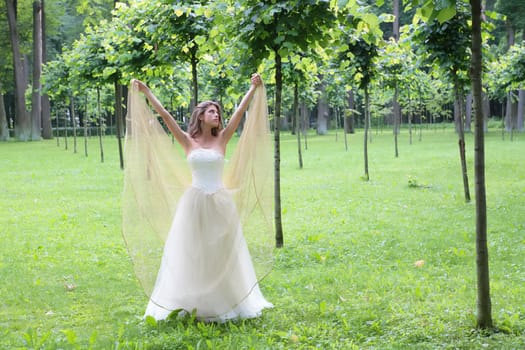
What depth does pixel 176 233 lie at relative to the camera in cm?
516

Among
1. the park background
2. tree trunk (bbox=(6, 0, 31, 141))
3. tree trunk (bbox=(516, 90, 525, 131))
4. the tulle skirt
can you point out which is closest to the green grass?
the park background

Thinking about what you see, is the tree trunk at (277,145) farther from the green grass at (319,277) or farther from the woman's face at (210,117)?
the woman's face at (210,117)

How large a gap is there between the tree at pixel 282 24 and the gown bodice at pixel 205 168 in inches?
78.4

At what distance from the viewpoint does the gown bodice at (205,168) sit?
517 centimetres

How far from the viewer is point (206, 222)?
5078 millimetres

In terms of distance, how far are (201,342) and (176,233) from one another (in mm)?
1048

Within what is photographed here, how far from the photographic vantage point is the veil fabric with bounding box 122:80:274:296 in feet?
17.0

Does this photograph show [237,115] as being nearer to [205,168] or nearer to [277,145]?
[205,168]

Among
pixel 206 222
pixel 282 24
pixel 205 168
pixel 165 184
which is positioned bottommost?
pixel 206 222

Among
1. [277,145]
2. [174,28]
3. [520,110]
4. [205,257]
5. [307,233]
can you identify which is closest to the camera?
[205,257]

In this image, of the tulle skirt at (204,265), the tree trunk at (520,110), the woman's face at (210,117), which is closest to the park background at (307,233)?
the tulle skirt at (204,265)

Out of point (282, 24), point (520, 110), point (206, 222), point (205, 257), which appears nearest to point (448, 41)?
point (282, 24)

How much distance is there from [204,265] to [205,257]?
7 cm

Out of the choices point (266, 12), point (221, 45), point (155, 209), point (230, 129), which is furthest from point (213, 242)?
point (221, 45)
